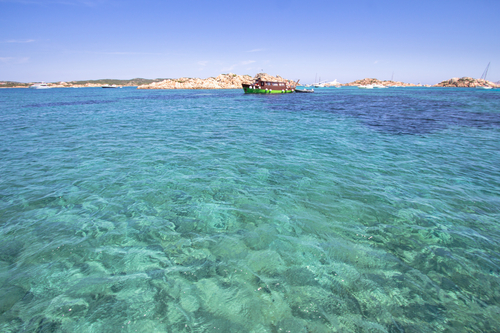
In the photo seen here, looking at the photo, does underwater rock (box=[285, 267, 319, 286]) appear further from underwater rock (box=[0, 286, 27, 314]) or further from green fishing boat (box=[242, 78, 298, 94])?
green fishing boat (box=[242, 78, 298, 94])

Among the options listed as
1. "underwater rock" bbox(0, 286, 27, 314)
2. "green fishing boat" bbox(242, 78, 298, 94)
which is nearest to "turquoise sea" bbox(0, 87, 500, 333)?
"underwater rock" bbox(0, 286, 27, 314)

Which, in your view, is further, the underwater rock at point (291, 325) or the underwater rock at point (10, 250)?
the underwater rock at point (10, 250)

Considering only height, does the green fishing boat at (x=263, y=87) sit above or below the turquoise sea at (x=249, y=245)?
above

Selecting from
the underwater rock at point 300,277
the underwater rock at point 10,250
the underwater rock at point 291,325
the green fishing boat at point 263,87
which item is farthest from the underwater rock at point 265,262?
the green fishing boat at point 263,87

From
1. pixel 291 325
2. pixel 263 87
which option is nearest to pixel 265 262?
pixel 291 325

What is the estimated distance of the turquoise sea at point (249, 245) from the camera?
12.0 ft

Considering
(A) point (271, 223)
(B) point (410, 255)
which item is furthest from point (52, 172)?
(B) point (410, 255)

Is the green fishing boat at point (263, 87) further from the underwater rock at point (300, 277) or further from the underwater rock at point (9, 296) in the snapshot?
the underwater rock at point (9, 296)

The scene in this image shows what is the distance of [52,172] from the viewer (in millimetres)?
9508

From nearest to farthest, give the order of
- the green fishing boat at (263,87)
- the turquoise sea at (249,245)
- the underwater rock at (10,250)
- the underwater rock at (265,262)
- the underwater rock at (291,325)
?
1. the underwater rock at (291,325)
2. the turquoise sea at (249,245)
3. the underwater rock at (265,262)
4. the underwater rock at (10,250)
5. the green fishing boat at (263,87)

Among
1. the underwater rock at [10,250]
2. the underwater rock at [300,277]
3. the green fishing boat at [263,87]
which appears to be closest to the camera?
the underwater rock at [300,277]

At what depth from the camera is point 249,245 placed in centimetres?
521

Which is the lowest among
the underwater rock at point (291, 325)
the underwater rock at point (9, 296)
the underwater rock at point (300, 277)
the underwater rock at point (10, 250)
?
the underwater rock at point (10, 250)

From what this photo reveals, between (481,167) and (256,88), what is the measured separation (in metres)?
75.5
